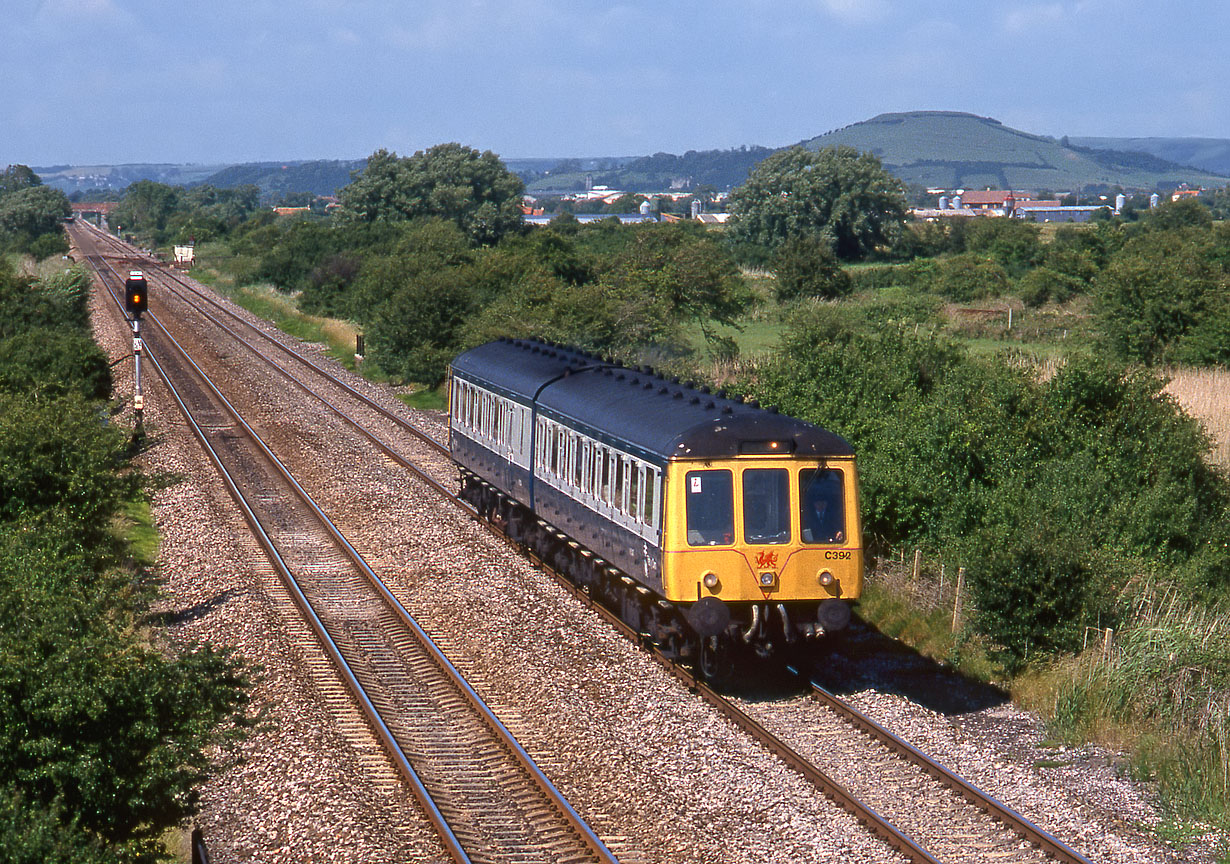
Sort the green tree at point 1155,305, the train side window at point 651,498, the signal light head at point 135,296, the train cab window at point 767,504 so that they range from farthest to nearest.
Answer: the green tree at point 1155,305 → the signal light head at point 135,296 → the train side window at point 651,498 → the train cab window at point 767,504

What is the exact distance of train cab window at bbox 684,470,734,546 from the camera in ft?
45.7

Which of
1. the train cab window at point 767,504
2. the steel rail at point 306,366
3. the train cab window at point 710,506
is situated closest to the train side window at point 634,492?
the train cab window at point 710,506

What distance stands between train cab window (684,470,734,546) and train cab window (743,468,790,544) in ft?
0.58

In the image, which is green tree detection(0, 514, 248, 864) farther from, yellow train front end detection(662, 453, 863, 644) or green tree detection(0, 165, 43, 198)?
green tree detection(0, 165, 43, 198)

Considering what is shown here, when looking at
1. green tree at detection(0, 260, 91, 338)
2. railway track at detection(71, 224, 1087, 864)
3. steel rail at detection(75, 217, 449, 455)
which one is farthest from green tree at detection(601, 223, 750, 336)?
railway track at detection(71, 224, 1087, 864)

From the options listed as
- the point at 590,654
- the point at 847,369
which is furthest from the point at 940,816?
the point at 847,369

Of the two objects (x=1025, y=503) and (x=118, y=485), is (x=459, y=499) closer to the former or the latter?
(x=118, y=485)

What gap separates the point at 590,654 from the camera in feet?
51.2

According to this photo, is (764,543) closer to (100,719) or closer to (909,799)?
(909,799)

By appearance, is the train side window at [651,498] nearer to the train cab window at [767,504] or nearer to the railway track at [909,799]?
the train cab window at [767,504]

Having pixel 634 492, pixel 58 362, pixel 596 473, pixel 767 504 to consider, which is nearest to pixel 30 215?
pixel 58 362

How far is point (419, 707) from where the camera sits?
14.0 metres

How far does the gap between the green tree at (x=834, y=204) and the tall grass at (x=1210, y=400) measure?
55484 mm

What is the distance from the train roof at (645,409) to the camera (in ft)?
46.2
